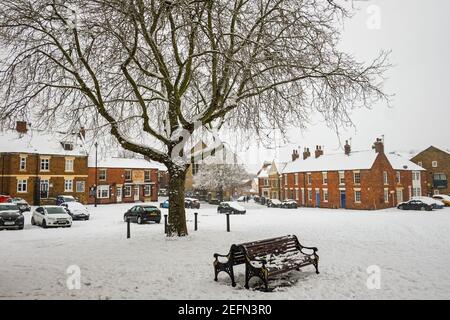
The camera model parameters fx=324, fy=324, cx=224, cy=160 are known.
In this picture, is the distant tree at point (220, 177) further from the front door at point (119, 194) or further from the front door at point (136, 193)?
the front door at point (119, 194)

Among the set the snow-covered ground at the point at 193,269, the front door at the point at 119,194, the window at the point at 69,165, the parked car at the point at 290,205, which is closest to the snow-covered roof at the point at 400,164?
the parked car at the point at 290,205

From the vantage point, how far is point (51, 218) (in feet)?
70.2

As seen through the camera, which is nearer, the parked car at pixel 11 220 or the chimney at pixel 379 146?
the parked car at pixel 11 220

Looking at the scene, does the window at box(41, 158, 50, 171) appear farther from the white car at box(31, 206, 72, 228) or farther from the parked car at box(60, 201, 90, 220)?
the white car at box(31, 206, 72, 228)

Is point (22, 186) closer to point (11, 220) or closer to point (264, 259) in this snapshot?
point (11, 220)

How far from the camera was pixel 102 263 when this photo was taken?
33.2 feet

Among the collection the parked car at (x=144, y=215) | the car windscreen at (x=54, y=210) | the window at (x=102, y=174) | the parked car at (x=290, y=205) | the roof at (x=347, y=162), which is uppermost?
the roof at (x=347, y=162)

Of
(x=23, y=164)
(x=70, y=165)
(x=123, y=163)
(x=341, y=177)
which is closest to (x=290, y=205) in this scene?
(x=341, y=177)

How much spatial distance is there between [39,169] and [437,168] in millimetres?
63695

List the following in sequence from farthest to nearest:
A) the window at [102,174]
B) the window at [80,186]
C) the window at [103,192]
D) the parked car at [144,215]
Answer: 1. the window at [102,174]
2. the window at [103,192]
3. the window at [80,186]
4. the parked car at [144,215]

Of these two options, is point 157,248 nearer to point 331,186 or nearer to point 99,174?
point 331,186

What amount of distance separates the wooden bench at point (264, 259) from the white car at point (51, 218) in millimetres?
16994

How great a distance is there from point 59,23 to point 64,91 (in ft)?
9.67

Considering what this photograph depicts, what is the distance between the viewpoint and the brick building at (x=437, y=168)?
182 feet
